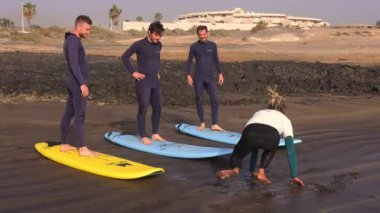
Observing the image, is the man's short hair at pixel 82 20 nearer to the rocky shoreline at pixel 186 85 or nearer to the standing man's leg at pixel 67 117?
the standing man's leg at pixel 67 117

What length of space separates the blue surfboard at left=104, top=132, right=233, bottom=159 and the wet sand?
0.10 m

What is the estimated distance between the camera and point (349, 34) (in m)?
47.2

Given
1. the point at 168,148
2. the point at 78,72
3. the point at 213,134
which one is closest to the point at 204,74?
the point at 213,134

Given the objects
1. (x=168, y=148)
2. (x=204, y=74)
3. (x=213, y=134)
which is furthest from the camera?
(x=204, y=74)

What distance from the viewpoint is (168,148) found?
731 cm

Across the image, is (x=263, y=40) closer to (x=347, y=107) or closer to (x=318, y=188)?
(x=347, y=107)

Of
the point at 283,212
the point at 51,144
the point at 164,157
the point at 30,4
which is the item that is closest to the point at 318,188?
the point at 283,212

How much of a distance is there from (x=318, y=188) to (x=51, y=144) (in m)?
3.59

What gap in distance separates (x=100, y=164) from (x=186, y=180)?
1052 mm

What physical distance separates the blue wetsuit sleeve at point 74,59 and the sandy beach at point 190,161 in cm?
110

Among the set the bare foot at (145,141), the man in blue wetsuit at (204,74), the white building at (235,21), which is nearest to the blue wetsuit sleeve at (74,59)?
the bare foot at (145,141)

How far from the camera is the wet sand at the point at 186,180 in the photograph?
506 cm

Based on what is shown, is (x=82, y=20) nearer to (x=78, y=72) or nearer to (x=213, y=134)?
(x=78, y=72)

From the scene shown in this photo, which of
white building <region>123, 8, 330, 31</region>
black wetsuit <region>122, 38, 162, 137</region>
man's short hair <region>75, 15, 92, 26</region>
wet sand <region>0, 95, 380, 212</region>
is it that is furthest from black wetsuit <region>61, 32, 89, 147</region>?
white building <region>123, 8, 330, 31</region>
